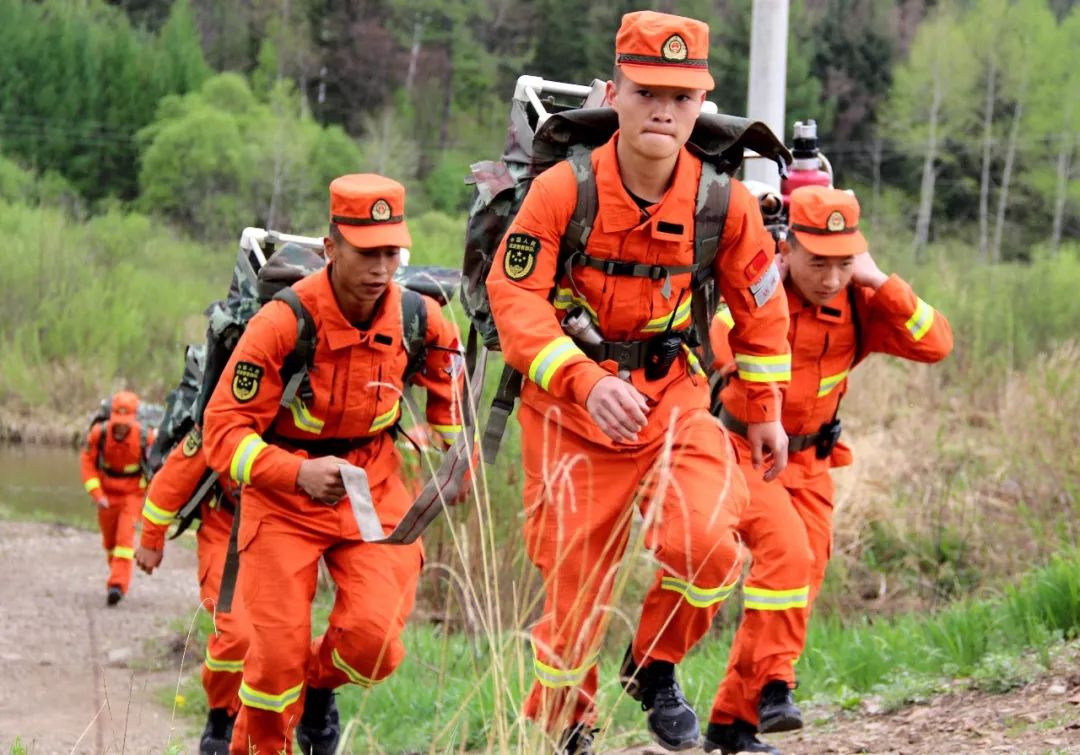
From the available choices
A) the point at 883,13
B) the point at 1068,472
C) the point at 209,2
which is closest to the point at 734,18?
the point at 883,13

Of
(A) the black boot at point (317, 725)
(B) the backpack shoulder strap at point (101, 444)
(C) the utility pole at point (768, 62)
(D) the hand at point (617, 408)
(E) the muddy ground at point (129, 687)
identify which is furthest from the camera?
(B) the backpack shoulder strap at point (101, 444)

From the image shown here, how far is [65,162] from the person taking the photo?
67.4 metres

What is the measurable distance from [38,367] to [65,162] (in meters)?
35.9

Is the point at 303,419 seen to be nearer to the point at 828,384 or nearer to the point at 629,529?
the point at 629,529

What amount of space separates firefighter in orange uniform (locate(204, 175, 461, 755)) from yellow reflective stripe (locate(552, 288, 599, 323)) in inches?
45.3

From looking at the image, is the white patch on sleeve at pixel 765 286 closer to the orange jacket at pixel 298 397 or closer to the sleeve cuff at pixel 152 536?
the orange jacket at pixel 298 397

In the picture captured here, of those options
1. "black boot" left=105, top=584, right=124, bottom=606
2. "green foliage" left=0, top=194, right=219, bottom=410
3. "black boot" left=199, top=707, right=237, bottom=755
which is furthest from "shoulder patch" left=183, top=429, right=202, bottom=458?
"green foliage" left=0, top=194, right=219, bottom=410

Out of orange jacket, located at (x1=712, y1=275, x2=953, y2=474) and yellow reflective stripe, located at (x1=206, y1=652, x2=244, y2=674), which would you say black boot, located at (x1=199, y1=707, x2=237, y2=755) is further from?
orange jacket, located at (x1=712, y1=275, x2=953, y2=474)

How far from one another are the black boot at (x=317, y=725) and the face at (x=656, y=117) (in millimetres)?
2928

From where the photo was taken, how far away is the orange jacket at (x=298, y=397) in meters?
6.52

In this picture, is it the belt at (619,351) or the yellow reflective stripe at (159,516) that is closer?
the belt at (619,351)

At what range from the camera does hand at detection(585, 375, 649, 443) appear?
491 cm

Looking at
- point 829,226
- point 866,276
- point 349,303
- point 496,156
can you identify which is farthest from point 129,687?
point 496,156

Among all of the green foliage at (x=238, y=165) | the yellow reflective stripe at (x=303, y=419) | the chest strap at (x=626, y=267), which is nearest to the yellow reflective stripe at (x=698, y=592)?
the chest strap at (x=626, y=267)
